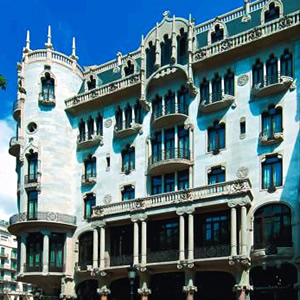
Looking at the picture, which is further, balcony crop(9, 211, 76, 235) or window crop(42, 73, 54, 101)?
window crop(42, 73, 54, 101)

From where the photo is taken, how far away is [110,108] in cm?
5575

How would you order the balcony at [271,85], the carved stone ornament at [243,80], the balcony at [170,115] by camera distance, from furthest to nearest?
1. the balcony at [170,115]
2. the carved stone ornament at [243,80]
3. the balcony at [271,85]

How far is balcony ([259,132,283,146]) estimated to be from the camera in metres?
43.2

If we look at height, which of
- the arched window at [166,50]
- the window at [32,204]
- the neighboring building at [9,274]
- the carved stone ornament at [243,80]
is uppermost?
the arched window at [166,50]

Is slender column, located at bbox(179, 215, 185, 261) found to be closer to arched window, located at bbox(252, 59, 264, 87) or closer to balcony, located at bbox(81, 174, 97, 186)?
arched window, located at bbox(252, 59, 264, 87)

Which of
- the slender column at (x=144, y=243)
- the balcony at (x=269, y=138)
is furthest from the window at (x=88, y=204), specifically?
the balcony at (x=269, y=138)

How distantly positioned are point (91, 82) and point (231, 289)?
2707 cm

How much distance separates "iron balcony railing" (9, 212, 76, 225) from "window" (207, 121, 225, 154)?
16.2 meters

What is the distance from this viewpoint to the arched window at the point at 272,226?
136 feet

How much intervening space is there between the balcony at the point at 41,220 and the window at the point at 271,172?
67.0ft

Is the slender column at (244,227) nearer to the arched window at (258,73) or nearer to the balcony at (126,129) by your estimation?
the arched window at (258,73)

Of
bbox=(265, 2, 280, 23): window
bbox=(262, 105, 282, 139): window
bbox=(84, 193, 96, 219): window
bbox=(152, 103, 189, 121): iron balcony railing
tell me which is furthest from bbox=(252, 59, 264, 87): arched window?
bbox=(84, 193, 96, 219): window

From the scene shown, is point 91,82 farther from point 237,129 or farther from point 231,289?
point 231,289

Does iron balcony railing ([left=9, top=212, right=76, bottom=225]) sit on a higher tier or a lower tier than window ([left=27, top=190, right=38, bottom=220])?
lower
